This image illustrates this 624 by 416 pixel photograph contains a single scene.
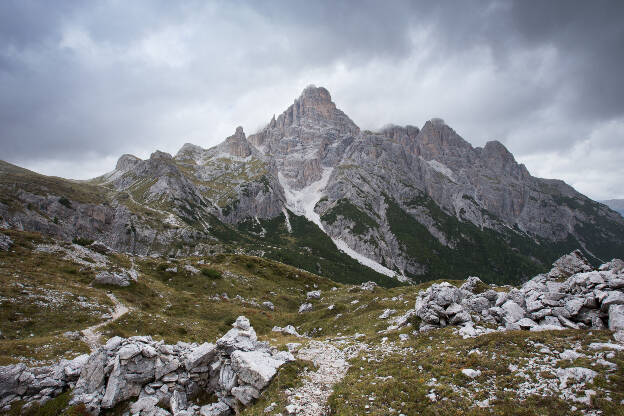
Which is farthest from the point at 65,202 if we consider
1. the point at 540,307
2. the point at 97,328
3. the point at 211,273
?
the point at 540,307

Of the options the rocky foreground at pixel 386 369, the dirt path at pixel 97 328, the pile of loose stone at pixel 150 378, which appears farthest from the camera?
the dirt path at pixel 97 328

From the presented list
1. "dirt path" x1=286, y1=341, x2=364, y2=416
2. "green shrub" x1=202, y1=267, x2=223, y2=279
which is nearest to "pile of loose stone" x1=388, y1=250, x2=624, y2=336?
"dirt path" x1=286, y1=341, x2=364, y2=416

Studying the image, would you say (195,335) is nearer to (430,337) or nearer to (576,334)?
(430,337)

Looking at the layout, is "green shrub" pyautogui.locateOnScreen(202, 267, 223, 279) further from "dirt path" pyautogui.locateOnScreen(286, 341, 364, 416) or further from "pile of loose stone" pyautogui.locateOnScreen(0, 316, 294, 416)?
"pile of loose stone" pyautogui.locateOnScreen(0, 316, 294, 416)

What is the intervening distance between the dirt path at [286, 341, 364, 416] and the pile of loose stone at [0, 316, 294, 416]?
2552 millimetres

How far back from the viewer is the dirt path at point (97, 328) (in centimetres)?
3169

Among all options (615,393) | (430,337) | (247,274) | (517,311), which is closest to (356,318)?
(430,337)

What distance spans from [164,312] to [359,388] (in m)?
44.2

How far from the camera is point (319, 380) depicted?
64.5 ft

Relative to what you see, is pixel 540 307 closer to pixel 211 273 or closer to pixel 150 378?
pixel 150 378

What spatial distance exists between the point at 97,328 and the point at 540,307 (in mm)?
50474

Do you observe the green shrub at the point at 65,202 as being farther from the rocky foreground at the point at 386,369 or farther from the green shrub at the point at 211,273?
the rocky foreground at the point at 386,369

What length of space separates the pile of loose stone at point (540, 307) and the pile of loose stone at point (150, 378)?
17.1 metres

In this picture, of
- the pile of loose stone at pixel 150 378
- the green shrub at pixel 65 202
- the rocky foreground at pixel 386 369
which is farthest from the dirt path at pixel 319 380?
the green shrub at pixel 65 202
